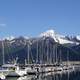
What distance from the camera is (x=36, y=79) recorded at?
100750 millimetres

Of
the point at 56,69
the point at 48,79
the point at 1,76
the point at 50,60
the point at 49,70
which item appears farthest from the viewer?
the point at 50,60

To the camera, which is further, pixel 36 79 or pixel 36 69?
pixel 36 69

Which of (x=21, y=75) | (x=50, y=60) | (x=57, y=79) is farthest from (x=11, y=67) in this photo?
(x=50, y=60)

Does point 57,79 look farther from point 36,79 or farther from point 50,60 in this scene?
point 50,60

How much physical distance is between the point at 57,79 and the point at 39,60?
87.4 m

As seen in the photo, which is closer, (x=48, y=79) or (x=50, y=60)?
(x=48, y=79)

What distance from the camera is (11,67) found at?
114 metres

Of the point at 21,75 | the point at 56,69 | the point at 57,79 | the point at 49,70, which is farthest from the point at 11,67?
the point at 56,69

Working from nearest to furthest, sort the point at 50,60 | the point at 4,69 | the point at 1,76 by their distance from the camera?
the point at 1,76 → the point at 4,69 → the point at 50,60

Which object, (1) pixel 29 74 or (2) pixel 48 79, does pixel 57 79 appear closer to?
(2) pixel 48 79

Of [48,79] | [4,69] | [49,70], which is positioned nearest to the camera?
[48,79]

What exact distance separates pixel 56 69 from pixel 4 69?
5012 centimetres

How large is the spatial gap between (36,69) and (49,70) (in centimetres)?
1571

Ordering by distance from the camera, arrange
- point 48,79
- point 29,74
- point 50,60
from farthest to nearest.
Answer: point 50,60
point 29,74
point 48,79
